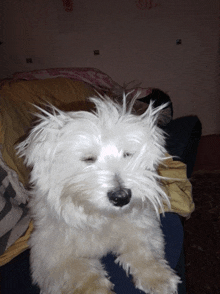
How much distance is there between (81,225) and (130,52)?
379 cm

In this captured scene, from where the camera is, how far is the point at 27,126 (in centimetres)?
187

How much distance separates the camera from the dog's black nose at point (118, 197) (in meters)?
1.09

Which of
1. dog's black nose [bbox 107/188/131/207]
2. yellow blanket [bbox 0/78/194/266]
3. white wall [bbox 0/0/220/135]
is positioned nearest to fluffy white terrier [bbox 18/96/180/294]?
dog's black nose [bbox 107/188/131/207]

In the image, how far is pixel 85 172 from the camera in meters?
1.23

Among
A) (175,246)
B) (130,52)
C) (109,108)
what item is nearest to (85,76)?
(130,52)

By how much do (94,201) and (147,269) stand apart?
0.48 m

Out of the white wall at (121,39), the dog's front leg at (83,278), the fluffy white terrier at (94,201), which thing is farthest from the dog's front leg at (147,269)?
the white wall at (121,39)

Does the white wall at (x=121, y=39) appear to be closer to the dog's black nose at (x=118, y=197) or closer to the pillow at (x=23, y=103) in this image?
the pillow at (x=23, y=103)

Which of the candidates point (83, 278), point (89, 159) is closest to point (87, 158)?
point (89, 159)

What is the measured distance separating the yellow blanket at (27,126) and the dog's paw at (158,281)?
0.57 m

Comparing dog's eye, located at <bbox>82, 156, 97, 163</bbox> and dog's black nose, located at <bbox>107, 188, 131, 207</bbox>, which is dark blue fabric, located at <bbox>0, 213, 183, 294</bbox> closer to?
dog's black nose, located at <bbox>107, 188, 131, 207</bbox>

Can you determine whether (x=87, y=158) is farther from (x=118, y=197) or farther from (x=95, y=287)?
(x=95, y=287)

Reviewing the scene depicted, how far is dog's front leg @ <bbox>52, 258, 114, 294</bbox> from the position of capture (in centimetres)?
107

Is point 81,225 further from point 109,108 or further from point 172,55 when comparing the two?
point 172,55
